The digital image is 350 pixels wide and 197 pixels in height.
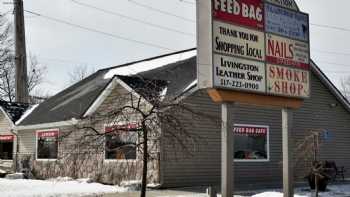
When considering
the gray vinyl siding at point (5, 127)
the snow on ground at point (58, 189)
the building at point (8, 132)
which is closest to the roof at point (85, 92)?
the building at point (8, 132)

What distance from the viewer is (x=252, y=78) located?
617 inches

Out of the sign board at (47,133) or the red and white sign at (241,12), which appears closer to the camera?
the red and white sign at (241,12)

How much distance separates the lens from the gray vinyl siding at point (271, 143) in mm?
21875

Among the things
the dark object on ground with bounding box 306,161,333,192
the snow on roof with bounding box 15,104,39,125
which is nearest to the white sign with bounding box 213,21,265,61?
the dark object on ground with bounding box 306,161,333,192

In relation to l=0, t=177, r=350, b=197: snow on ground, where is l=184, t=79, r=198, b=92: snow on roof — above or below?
above

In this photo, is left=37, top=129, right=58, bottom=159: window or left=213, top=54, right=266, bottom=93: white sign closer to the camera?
left=213, top=54, right=266, bottom=93: white sign

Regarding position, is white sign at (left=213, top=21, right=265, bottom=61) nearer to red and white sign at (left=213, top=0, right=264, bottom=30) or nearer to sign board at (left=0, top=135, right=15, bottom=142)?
red and white sign at (left=213, top=0, right=264, bottom=30)

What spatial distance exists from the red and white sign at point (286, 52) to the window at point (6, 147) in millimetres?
19551

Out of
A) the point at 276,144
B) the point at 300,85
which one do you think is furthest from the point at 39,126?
the point at 300,85

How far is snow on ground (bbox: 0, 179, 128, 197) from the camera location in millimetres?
19044

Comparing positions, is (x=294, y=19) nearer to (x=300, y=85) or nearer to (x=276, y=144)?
(x=300, y=85)

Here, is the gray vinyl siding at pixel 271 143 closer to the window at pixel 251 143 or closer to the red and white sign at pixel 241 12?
the window at pixel 251 143

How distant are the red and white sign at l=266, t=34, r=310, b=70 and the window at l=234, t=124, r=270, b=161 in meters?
6.91

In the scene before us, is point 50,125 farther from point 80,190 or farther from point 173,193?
point 173,193
